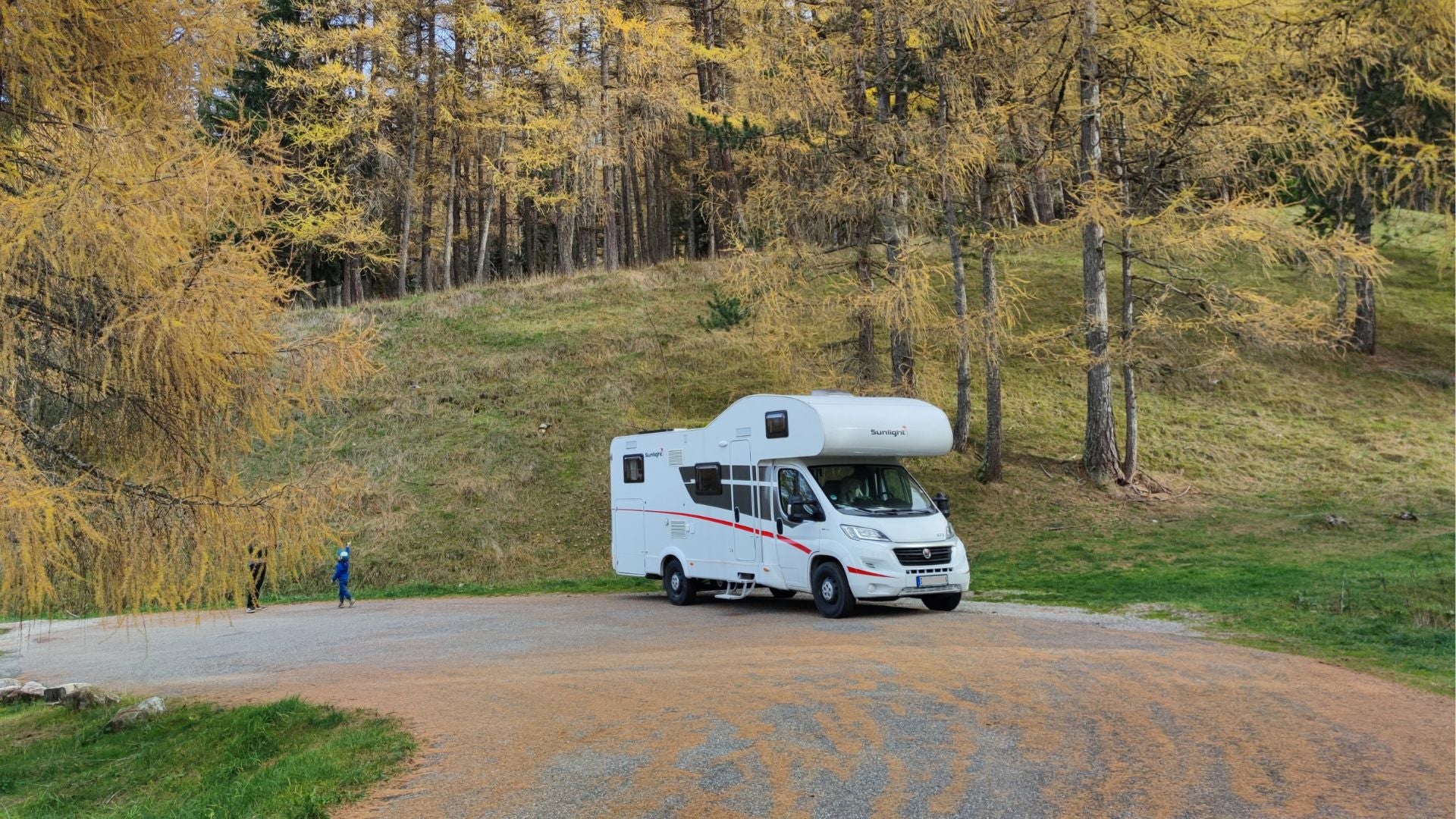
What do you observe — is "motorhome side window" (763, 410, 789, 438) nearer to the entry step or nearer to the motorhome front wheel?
the motorhome front wheel

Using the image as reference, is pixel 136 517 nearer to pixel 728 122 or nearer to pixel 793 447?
pixel 793 447

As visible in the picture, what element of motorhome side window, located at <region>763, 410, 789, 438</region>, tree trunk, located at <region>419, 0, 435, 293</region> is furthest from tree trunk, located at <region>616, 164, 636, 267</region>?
motorhome side window, located at <region>763, 410, 789, 438</region>

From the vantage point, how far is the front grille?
1403cm

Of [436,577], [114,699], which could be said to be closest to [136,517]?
[114,699]

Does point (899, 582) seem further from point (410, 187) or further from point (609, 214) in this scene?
point (410, 187)

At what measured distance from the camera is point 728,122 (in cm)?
2409

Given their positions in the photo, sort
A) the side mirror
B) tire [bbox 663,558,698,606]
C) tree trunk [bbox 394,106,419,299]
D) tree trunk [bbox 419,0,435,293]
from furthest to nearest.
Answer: tree trunk [bbox 419,0,435,293] < tree trunk [bbox 394,106,419,299] < tire [bbox 663,558,698,606] < the side mirror

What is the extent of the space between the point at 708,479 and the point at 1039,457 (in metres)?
11.8

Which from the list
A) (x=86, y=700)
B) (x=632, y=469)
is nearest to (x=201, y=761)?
(x=86, y=700)

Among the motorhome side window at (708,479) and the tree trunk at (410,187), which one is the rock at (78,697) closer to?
the motorhome side window at (708,479)

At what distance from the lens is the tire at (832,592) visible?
14258 millimetres

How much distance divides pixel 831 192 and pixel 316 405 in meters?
13.0

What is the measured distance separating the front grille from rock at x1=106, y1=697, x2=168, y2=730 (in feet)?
28.5

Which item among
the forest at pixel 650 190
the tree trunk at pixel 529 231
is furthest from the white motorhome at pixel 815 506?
the tree trunk at pixel 529 231
